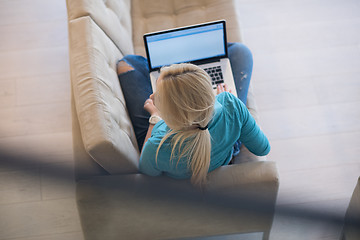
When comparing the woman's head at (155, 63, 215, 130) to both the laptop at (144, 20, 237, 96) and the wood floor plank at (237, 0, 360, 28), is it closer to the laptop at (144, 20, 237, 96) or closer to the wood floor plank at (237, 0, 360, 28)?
the laptop at (144, 20, 237, 96)

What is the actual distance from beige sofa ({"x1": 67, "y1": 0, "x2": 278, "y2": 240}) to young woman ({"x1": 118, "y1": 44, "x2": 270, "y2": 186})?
6cm

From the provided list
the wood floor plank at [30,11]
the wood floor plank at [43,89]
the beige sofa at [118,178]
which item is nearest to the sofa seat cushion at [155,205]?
the beige sofa at [118,178]

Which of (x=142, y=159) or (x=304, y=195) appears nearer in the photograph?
(x=142, y=159)

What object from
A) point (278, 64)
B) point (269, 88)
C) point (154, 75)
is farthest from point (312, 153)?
point (154, 75)

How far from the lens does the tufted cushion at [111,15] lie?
140 cm

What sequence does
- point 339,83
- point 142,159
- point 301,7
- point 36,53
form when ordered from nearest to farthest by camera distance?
point 142,159 < point 339,83 < point 36,53 < point 301,7

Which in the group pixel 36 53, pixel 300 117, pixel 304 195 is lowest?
pixel 304 195

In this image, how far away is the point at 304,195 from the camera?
1.66 metres

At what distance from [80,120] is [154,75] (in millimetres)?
468

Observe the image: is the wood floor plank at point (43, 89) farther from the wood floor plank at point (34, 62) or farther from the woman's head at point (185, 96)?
the woman's head at point (185, 96)

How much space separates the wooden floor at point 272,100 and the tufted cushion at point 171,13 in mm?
402

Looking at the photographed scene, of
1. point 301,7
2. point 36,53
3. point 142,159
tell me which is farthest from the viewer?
point 301,7

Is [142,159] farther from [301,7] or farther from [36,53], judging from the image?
[301,7]

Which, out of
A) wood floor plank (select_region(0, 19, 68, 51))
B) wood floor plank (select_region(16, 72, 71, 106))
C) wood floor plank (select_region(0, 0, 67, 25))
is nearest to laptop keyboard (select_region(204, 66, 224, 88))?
wood floor plank (select_region(16, 72, 71, 106))
